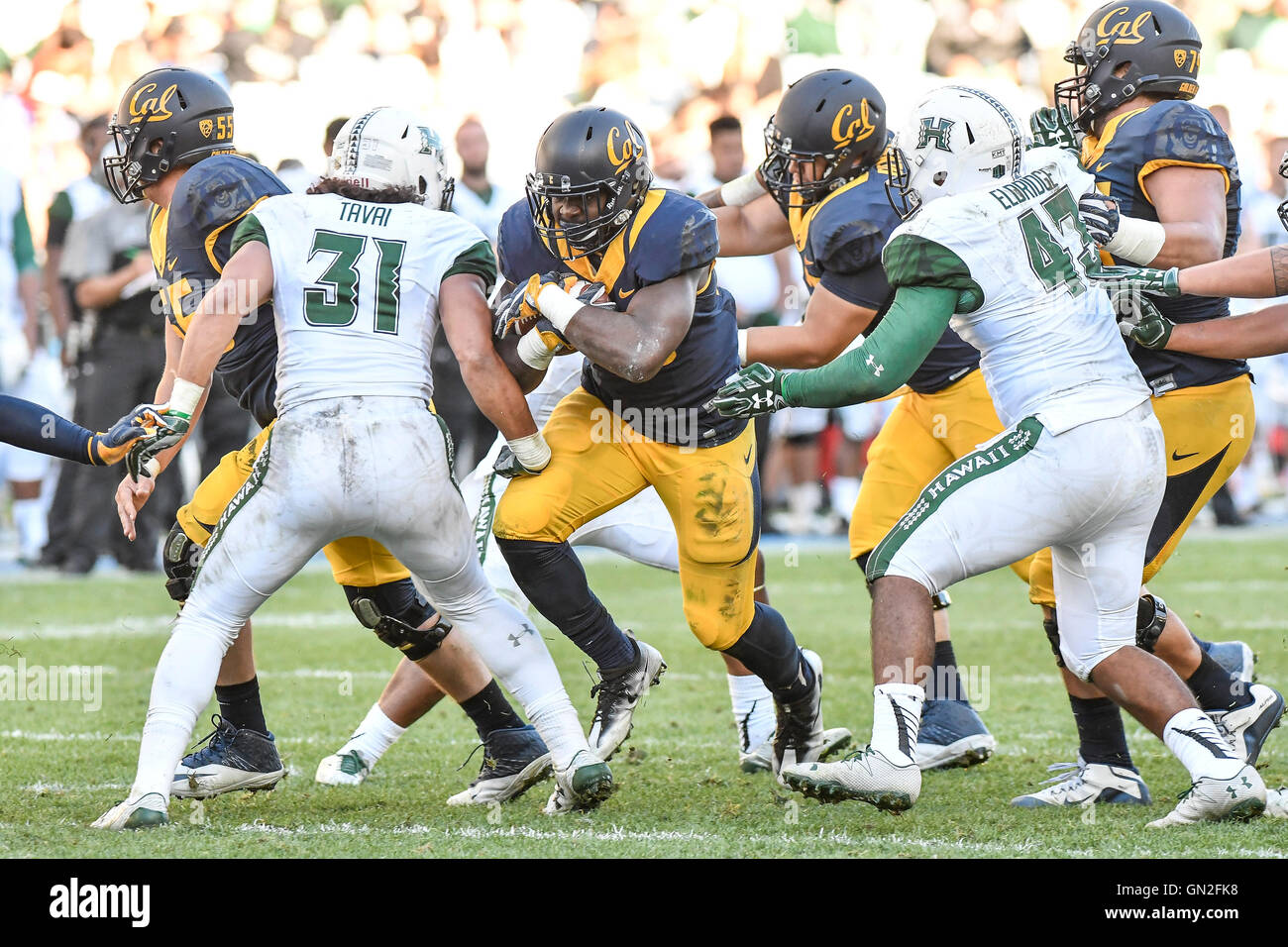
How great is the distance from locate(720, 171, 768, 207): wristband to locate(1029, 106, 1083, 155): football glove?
0.90 meters

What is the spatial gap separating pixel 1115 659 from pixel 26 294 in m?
7.92

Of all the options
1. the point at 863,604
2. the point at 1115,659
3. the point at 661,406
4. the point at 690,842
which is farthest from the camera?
the point at 863,604

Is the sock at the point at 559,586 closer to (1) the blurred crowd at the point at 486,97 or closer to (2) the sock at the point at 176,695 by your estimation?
(2) the sock at the point at 176,695

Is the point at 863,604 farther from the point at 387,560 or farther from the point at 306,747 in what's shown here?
the point at 387,560

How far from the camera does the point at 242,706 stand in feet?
15.0

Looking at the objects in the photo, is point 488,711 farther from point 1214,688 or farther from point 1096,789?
point 1214,688

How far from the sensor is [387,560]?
4.46 meters

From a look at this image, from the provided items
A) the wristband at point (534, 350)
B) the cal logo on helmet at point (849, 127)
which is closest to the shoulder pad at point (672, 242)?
the wristband at point (534, 350)

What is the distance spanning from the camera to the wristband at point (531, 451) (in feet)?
14.1

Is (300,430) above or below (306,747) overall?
above

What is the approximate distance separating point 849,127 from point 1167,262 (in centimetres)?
98

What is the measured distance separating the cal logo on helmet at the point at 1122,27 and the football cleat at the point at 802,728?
2.07 metres

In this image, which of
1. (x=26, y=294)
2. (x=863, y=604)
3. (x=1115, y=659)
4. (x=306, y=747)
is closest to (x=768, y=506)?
(x=863, y=604)

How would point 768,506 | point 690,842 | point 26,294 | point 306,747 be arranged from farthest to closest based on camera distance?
point 768,506
point 26,294
point 306,747
point 690,842
